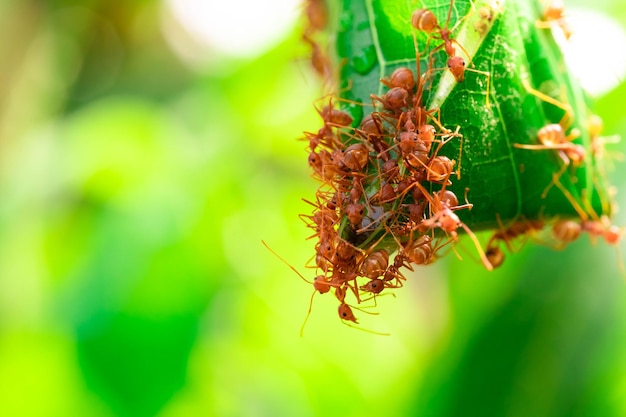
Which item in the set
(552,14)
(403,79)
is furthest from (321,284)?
(552,14)

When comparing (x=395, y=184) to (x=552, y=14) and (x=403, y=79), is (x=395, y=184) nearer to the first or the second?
(x=403, y=79)

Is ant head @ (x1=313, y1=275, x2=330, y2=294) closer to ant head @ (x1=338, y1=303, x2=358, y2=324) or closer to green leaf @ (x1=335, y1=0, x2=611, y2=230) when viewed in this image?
ant head @ (x1=338, y1=303, x2=358, y2=324)

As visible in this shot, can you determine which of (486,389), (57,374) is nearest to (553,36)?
(486,389)

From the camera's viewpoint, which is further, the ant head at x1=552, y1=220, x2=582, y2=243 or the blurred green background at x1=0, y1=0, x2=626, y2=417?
the blurred green background at x1=0, y1=0, x2=626, y2=417

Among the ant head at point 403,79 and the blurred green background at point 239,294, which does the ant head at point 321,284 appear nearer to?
the ant head at point 403,79

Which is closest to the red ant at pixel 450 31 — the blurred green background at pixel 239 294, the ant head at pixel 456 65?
the ant head at pixel 456 65

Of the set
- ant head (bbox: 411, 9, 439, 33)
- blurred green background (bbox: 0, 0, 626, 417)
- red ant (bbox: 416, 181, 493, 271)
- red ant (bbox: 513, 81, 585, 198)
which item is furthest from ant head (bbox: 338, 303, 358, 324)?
blurred green background (bbox: 0, 0, 626, 417)
